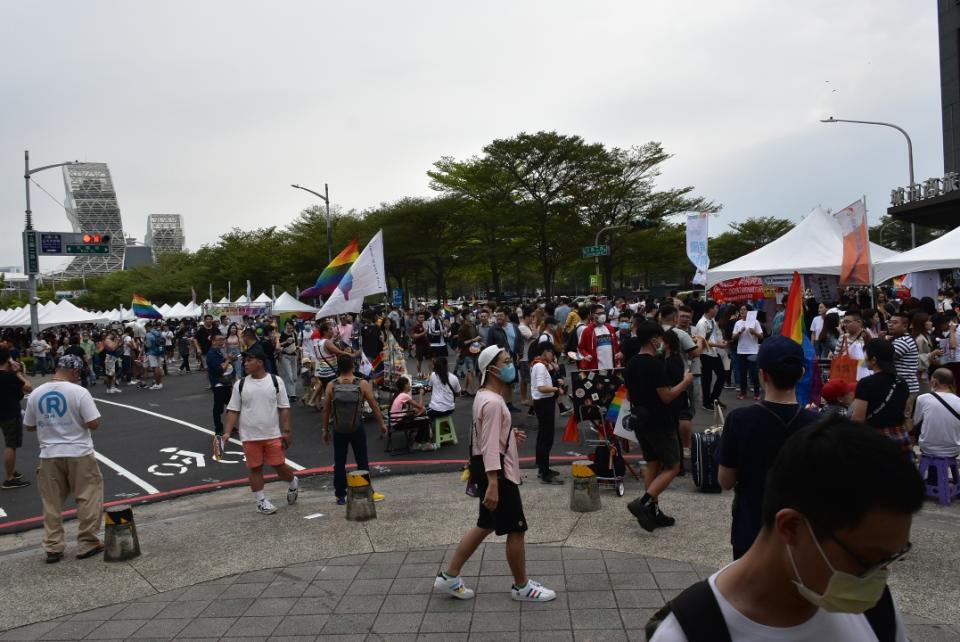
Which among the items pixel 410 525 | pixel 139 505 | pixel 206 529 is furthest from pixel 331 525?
pixel 139 505

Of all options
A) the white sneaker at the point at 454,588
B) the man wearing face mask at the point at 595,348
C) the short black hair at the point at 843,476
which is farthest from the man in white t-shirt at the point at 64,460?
the man wearing face mask at the point at 595,348

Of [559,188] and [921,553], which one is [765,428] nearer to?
[921,553]

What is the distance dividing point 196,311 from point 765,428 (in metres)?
44.2

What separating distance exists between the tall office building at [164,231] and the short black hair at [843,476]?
18621 centimetres

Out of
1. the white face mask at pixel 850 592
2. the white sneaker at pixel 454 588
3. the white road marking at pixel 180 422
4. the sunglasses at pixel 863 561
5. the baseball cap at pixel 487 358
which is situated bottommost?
the white road marking at pixel 180 422

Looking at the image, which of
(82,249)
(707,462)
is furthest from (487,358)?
(82,249)

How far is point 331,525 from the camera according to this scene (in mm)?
6848

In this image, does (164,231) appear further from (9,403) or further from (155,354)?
(9,403)

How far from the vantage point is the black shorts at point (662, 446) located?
6.14 meters

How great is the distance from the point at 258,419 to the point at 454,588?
326cm

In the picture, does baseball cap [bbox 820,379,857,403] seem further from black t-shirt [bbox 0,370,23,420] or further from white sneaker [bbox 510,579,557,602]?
black t-shirt [bbox 0,370,23,420]

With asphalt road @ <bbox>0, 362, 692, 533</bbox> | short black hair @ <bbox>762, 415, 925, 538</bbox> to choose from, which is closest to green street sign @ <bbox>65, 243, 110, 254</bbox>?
asphalt road @ <bbox>0, 362, 692, 533</bbox>

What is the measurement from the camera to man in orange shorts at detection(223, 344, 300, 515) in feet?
23.7

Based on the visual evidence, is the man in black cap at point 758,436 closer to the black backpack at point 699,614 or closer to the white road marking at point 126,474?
the black backpack at point 699,614
